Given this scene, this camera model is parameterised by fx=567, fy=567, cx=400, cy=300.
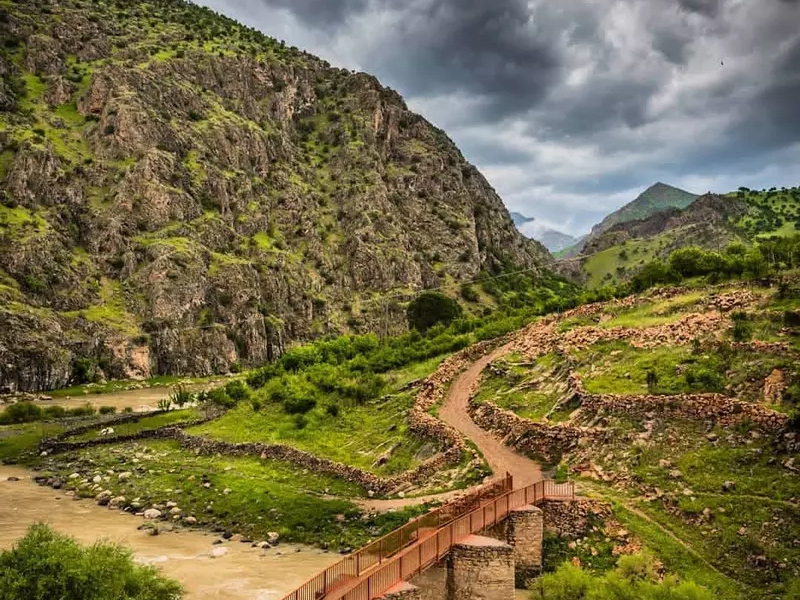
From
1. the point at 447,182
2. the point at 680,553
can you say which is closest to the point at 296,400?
the point at 680,553

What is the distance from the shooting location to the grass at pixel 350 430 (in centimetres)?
3669

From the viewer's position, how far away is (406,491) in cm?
3194

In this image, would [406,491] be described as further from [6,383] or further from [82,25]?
[82,25]

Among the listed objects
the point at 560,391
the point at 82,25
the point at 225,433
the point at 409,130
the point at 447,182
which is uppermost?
the point at 82,25

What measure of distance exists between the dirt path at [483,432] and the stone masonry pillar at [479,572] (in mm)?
7515

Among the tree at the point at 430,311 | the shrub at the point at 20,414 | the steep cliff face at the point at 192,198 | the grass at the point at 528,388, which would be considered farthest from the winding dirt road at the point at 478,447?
the steep cliff face at the point at 192,198

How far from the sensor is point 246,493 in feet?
116

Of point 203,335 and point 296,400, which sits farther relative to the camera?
point 203,335

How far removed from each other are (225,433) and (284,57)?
16770 centimetres

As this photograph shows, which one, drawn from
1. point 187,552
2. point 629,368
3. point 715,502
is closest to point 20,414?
point 187,552

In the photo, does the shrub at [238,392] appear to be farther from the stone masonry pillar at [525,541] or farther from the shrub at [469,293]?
the shrub at [469,293]

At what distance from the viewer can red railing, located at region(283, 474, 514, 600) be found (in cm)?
1666

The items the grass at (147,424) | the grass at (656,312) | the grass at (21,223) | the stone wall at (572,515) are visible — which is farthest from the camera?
the grass at (21,223)

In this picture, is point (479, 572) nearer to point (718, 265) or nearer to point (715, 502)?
point (715, 502)
